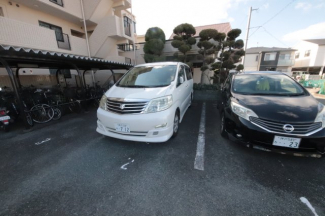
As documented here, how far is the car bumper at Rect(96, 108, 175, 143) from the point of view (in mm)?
2369

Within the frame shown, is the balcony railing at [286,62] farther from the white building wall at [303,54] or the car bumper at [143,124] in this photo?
the car bumper at [143,124]

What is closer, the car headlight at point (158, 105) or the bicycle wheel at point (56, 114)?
the car headlight at point (158, 105)

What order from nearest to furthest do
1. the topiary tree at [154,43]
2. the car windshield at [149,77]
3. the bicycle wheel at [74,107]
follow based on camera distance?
1. the car windshield at [149,77]
2. the bicycle wheel at [74,107]
3. the topiary tree at [154,43]

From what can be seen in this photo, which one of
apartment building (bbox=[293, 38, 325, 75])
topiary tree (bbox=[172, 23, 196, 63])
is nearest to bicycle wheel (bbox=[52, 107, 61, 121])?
topiary tree (bbox=[172, 23, 196, 63])

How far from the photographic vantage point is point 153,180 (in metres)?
1.98

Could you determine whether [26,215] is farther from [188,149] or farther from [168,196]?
[188,149]

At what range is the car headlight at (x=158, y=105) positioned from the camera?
244cm

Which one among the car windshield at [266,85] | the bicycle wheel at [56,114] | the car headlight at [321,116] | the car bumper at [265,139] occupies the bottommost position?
the bicycle wheel at [56,114]

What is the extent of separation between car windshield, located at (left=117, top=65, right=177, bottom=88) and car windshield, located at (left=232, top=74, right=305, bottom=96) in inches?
62.4

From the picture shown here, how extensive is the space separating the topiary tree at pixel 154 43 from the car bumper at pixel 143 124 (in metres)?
7.29

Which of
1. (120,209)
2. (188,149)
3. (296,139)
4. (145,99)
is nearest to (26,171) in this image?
(120,209)

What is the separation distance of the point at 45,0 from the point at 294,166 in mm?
10875

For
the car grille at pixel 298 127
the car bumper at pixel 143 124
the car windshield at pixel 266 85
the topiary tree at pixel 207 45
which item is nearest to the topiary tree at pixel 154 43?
the topiary tree at pixel 207 45

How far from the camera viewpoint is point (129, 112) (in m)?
2.46
